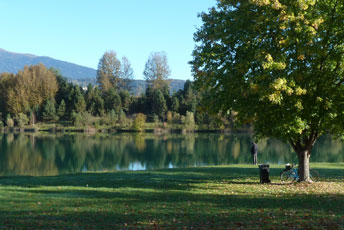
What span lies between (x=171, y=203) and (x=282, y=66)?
6.78 metres

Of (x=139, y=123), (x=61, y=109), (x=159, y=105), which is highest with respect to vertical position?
(x=159, y=105)

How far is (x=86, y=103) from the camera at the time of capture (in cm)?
11506

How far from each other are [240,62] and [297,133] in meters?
3.97

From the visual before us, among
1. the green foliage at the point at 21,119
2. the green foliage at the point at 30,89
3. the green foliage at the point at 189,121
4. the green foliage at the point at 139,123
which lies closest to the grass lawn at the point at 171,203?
the green foliage at the point at 189,121

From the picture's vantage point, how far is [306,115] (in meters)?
15.8

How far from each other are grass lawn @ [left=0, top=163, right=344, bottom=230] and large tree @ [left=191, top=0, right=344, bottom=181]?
293cm

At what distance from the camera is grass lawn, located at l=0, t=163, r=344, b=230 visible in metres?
9.71

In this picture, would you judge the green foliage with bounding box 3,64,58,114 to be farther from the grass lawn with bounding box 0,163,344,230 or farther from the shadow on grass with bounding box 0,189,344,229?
the shadow on grass with bounding box 0,189,344,229

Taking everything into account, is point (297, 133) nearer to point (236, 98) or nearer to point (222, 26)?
point (236, 98)

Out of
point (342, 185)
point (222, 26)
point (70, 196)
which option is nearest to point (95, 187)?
point (70, 196)

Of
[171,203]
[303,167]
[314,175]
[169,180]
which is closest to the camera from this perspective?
[171,203]

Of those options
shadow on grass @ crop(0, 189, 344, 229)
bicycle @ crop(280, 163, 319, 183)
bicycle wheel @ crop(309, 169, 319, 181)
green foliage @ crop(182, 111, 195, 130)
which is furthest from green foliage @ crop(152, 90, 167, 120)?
shadow on grass @ crop(0, 189, 344, 229)

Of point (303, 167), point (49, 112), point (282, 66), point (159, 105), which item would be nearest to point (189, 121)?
point (159, 105)

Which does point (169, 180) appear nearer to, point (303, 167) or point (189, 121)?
→ point (303, 167)
